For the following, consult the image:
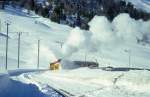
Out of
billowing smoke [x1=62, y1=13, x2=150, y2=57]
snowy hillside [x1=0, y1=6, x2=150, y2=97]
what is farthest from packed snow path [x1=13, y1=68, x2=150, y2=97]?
billowing smoke [x1=62, y1=13, x2=150, y2=57]

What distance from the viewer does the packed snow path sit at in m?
67.3

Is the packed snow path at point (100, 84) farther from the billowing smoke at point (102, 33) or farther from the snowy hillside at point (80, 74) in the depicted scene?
the billowing smoke at point (102, 33)

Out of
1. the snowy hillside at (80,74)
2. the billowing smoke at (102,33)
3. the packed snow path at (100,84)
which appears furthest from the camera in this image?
the billowing smoke at (102,33)

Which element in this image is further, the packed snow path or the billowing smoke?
the billowing smoke

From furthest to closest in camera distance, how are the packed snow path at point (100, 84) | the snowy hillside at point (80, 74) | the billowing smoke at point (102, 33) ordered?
the billowing smoke at point (102, 33)
the packed snow path at point (100, 84)
the snowy hillside at point (80, 74)

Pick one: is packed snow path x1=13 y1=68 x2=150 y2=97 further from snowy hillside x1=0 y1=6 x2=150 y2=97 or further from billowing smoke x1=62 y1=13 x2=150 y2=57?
billowing smoke x1=62 y1=13 x2=150 y2=57

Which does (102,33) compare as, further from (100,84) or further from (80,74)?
(100,84)

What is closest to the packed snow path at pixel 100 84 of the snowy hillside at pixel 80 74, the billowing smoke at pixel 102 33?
the snowy hillside at pixel 80 74

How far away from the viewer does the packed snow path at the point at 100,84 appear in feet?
221

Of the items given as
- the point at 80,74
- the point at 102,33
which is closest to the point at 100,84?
the point at 80,74

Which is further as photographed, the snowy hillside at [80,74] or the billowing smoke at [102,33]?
the billowing smoke at [102,33]

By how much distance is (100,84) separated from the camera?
257 feet

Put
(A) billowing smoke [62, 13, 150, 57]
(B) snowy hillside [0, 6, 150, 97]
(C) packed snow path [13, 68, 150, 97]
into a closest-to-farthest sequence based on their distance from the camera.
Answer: (B) snowy hillside [0, 6, 150, 97], (C) packed snow path [13, 68, 150, 97], (A) billowing smoke [62, 13, 150, 57]

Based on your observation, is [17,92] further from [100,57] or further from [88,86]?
[100,57]
